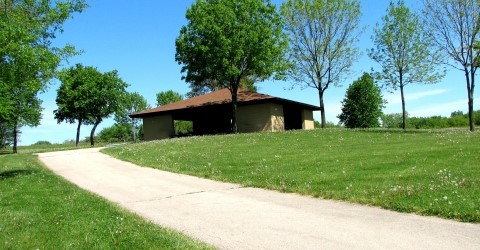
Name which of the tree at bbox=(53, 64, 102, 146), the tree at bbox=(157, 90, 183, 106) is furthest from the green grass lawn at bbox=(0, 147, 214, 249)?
the tree at bbox=(157, 90, 183, 106)

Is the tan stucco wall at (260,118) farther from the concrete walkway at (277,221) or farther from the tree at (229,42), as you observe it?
the concrete walkway at (277,221)

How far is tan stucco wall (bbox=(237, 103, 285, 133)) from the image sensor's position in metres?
Answer: 40.3

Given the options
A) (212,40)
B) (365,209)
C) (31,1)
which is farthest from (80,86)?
(365,209)

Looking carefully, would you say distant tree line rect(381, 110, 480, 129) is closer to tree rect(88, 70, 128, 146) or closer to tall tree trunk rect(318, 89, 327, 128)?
tall tree trunk rect(318, 89, 327, 128)

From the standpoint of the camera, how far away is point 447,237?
6.02 m

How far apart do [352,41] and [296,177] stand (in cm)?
3785

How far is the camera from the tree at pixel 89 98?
2200 inches

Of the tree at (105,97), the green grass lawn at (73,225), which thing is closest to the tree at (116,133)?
the tree at (105,97)

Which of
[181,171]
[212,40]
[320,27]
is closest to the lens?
[181,171]

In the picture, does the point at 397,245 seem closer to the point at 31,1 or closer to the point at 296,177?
the point at 296,177

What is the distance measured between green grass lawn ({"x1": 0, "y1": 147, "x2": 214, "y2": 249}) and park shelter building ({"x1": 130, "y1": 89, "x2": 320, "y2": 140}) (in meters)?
29.5

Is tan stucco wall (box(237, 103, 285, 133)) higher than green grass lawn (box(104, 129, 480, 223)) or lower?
higher

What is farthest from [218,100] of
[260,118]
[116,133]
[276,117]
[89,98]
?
[116,133]

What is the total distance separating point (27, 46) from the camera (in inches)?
613
